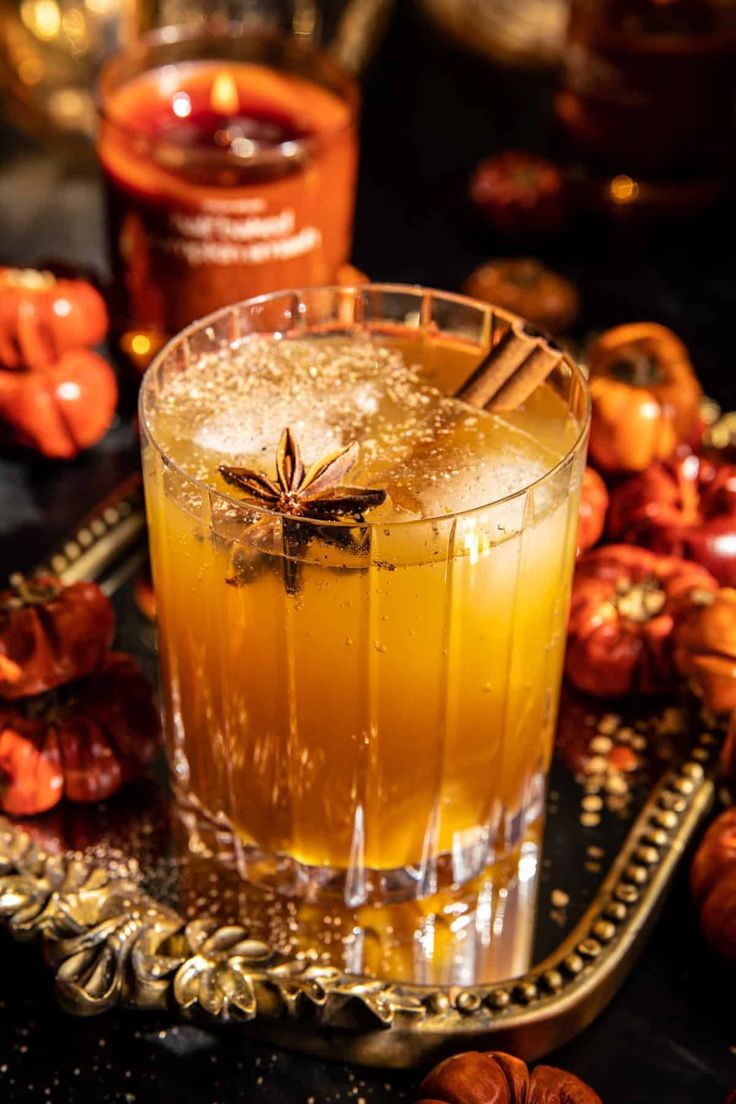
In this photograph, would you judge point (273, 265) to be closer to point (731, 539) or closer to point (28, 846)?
point (731, 539)

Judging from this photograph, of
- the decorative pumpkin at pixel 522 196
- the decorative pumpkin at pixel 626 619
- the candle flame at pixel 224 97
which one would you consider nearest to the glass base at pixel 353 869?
the decorative pumpkin at pixel 626 619

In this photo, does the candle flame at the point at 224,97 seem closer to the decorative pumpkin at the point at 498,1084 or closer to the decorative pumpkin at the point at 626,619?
the decorative pumpkin at the point at 626,619

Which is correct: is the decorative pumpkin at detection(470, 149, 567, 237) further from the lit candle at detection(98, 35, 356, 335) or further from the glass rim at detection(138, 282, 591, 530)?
the glass rim at detection(138, 282, 591, 530)

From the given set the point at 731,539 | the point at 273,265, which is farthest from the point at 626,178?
the point at 731,539

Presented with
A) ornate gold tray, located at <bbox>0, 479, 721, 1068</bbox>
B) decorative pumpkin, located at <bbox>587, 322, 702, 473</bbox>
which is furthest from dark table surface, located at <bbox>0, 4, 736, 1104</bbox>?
decorative pumpkin, located at <bbox>587, 322, 702, 473</bbox>

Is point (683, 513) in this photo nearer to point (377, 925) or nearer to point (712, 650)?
point (712, 650)

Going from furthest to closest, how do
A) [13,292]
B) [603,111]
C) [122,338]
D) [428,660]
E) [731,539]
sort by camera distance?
1. [603,111]
2. [122,338]
3. [13,292]
4. [731,539]
5. [428,660]
